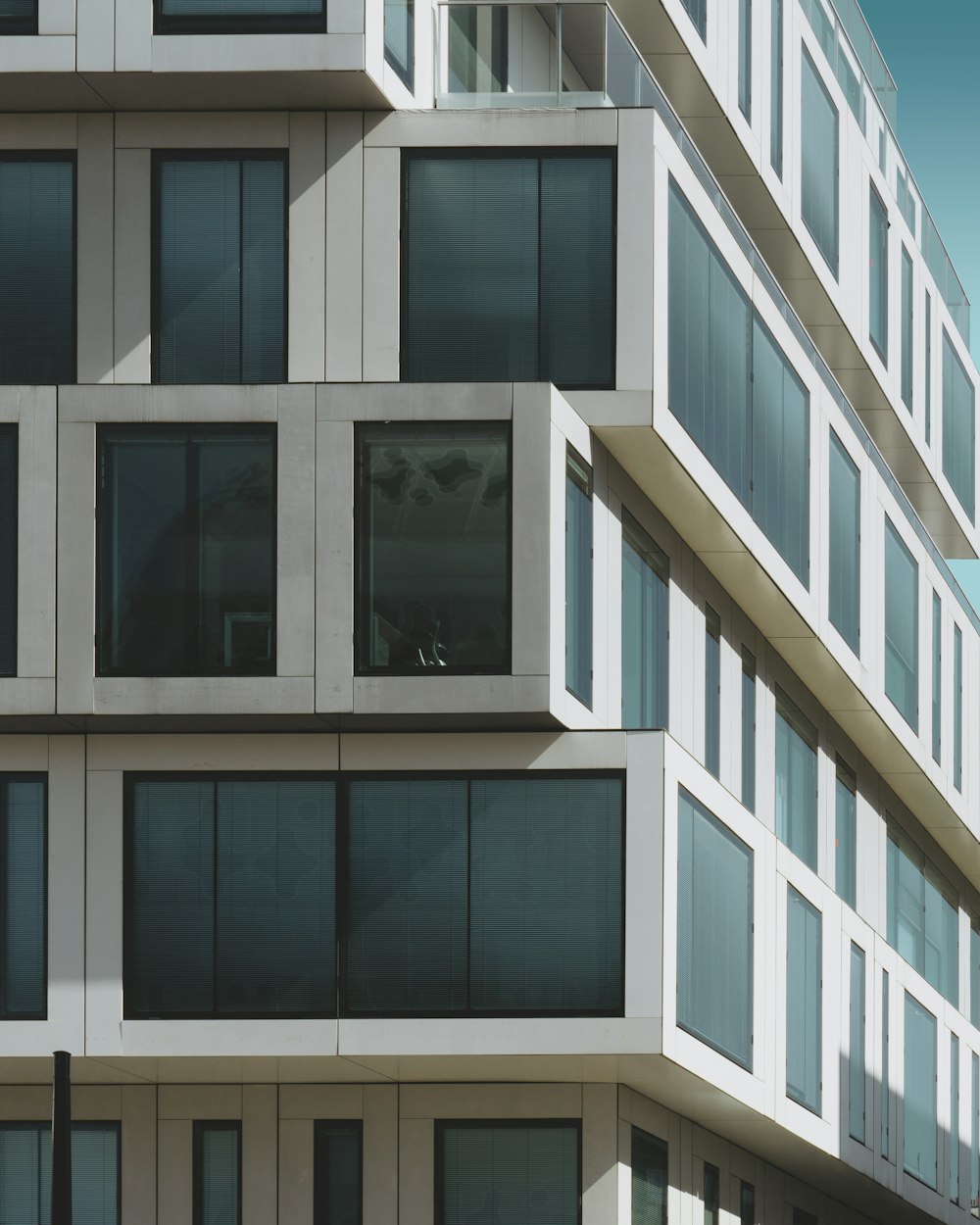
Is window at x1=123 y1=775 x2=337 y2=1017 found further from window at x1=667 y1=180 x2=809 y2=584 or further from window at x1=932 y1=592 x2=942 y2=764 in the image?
window at x1=932 y1=592 x2=942 y2=764

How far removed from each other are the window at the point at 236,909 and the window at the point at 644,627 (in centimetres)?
438

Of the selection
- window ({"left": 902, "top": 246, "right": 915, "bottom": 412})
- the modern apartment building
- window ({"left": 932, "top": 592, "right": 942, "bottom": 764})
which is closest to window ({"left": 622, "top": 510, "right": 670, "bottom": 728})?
the modern apartment building

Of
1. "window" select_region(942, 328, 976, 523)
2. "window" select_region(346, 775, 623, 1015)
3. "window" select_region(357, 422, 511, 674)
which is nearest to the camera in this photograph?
"window" select_region(357, 422, 511, 674)

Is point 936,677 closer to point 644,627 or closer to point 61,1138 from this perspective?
point 644,627

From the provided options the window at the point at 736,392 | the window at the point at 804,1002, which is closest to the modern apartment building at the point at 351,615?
the window at the point at 736,392

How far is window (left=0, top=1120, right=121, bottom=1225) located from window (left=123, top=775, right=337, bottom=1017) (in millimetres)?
2334

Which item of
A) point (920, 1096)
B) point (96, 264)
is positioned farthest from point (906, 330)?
point (96, 264)

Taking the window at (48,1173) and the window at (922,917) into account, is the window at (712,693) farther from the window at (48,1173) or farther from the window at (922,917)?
the window at (922,917)

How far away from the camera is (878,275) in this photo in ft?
153

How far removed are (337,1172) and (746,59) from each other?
55.1 ft

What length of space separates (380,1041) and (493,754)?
3.12m

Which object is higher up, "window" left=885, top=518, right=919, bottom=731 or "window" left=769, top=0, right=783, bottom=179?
"window" left=769, top=0, right=783, bottom=179

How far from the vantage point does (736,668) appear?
36.3 m

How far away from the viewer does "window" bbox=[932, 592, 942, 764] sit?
46375 millimetres
